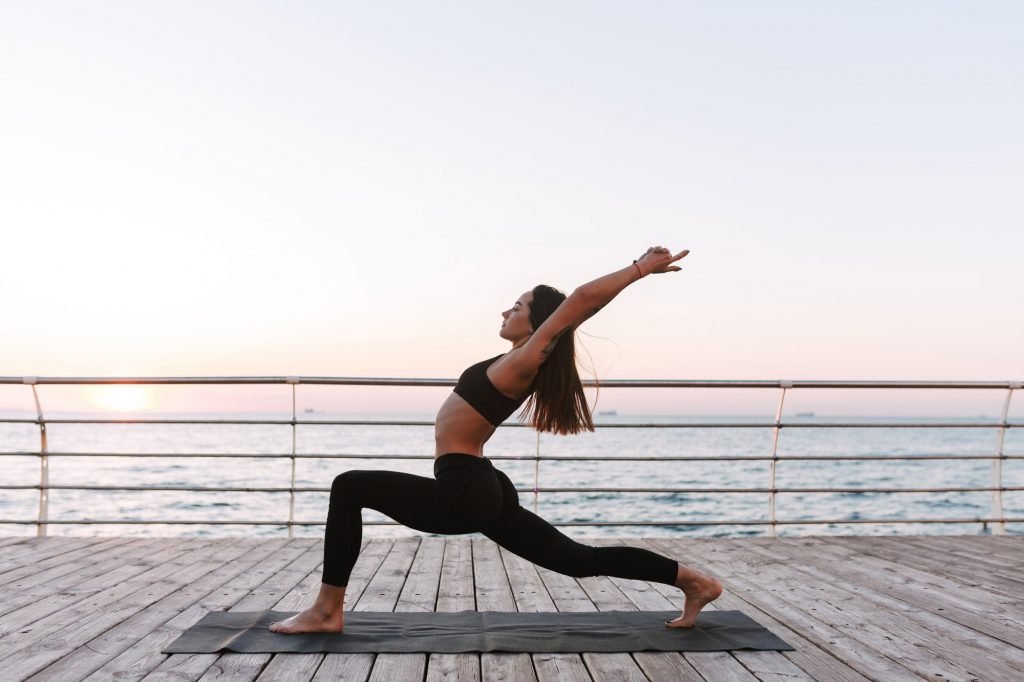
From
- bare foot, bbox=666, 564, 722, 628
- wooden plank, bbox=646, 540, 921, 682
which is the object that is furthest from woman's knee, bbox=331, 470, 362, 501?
wooden plank, bbox=646, 540, 921, 682

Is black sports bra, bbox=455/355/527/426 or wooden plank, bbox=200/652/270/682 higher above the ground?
black sports bra, bbox=455/355/527/426

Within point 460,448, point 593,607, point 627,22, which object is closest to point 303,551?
point 593,607

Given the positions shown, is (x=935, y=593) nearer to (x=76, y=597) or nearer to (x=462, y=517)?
(x=462, y=517)

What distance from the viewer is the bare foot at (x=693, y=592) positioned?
2.73 m

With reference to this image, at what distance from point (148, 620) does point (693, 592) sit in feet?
6.16

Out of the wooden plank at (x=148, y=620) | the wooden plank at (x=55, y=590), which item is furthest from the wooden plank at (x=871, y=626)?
the wooden plank at (x=55, y=590)

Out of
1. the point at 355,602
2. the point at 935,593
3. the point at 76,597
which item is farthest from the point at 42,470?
the point at 935,593

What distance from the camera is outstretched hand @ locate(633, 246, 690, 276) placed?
2484 mm

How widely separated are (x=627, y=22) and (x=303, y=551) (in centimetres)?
738

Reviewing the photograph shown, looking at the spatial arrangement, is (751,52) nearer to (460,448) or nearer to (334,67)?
(334,67)

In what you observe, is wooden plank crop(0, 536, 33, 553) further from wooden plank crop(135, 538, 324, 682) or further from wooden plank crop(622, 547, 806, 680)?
wooden plank crop(622, 547, 806, 680)

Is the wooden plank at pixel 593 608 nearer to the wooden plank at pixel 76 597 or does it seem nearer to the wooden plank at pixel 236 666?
→ the wooden plank at pixel 236 666

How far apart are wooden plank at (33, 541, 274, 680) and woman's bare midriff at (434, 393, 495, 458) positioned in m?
1.13

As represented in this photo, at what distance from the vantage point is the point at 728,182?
449 inches
